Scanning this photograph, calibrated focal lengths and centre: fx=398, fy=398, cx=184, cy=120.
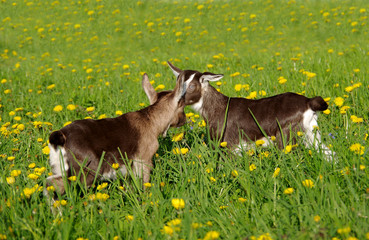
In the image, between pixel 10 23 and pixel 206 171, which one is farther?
pixel 10 23

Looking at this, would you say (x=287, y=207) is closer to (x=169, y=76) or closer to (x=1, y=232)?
(x=1, y=232)

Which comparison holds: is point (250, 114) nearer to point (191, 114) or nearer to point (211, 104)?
point (211, 104)

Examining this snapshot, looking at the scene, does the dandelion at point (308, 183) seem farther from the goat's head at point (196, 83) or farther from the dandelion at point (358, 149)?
the goat's head at point (196, 83)

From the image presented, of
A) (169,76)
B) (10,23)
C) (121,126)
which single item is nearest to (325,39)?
(169,76)

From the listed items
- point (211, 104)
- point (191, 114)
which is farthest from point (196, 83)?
point (191, 114)

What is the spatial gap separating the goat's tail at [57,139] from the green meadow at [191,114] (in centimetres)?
32

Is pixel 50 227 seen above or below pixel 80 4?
below

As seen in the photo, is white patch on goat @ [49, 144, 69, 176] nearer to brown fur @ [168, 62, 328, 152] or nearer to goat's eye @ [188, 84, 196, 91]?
brown fur @ [168, 62, 328, 152]

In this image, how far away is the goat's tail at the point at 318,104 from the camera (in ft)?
13.6

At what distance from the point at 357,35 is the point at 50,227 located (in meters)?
11.2

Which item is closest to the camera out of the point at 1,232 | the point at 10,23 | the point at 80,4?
the point at 1,232

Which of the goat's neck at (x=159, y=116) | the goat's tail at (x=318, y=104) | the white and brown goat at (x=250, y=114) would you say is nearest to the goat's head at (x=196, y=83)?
the white and brown goat at (x=250, y=114)

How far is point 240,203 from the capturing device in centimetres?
316

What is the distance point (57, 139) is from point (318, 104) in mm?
2637
